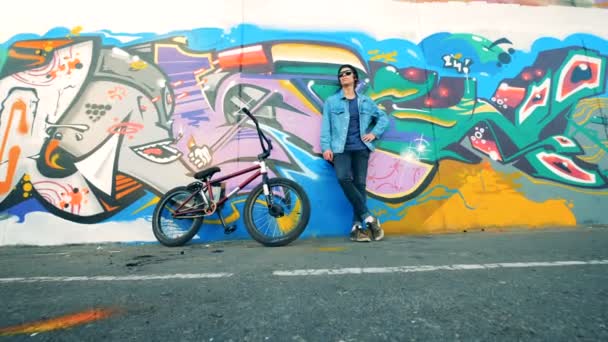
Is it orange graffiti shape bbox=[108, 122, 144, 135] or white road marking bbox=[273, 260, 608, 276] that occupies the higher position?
orange graffiti shape bbox=[108, 122, 144, 135]

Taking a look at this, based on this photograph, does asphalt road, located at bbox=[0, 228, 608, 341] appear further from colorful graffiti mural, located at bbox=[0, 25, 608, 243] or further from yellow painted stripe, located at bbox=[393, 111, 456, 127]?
yellow painted stripe, located at bbox=[393, 111, 456, 127]

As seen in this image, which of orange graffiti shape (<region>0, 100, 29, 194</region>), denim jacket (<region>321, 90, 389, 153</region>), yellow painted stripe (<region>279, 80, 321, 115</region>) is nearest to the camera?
denim jacket (<region>321, 90, 389, 153</region>)

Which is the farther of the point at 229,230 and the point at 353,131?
the point at 353,131

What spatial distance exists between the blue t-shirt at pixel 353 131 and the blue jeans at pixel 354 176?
7 cm

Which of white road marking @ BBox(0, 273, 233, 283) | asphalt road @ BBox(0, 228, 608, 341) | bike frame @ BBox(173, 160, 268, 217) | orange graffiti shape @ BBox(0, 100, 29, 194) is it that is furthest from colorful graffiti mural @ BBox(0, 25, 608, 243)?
white road marking @ BBox(0, 273, 233, 283)

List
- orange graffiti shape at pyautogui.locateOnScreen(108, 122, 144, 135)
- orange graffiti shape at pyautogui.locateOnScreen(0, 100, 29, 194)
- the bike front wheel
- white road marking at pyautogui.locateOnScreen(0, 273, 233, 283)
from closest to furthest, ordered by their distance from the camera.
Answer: white road marking at pyautogui.locateOnScreen(0, 273, 233, 283) < the bike front wheel < orange graffiti shape at pyautogui.locateOnScreen(0, 100, 29, 194) < orange graffiti shape at pyautogui.locateOnScreen(108, 122, 144, 135)

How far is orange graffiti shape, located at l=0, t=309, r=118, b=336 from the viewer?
1.30 metres

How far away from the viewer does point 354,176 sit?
3955mm

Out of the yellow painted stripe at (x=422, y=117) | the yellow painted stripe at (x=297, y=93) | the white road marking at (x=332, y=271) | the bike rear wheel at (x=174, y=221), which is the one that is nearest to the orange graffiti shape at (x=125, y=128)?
the bike rear wheel at (x=174, y=221)

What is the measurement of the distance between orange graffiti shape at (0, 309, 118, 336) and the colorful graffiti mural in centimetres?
247

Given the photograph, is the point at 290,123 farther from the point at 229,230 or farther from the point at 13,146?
the point at 13,146

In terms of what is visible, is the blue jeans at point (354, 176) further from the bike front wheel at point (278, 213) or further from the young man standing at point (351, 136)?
the bike front wheel at point (278, 213)

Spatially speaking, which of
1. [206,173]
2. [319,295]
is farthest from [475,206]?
[206,173]

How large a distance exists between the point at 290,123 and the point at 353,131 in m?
0.89
